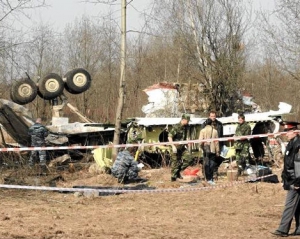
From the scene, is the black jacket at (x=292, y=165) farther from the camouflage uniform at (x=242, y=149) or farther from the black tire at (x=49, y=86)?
the black tire at (x=49, y=86)

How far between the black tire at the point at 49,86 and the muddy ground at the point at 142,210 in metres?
6.15

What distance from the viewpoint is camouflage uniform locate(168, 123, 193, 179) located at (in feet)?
42.3

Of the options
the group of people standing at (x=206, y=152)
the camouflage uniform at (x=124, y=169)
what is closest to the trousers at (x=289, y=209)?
the group of people standing at (x=206, y=152)

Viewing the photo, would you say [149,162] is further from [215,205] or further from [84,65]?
[84,65]

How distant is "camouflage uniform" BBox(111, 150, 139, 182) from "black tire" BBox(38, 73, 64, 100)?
6735mm

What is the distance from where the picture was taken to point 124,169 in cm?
1276

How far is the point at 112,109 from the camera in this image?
1201 inches

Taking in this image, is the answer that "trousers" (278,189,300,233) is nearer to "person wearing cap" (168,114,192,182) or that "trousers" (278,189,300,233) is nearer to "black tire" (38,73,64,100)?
"person wearing cap" (168,114,192,182)

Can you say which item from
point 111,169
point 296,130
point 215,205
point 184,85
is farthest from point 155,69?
point 296,130

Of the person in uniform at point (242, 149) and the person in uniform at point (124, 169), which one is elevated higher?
the person in uniform at point (242, 149)

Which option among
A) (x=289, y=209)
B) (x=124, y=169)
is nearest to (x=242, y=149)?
(x=124, y=169)

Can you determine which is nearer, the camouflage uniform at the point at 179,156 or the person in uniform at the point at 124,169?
the person in uniform at the point at 124,169

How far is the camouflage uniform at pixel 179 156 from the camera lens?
1289 centimetres

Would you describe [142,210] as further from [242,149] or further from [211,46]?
[211,46]
